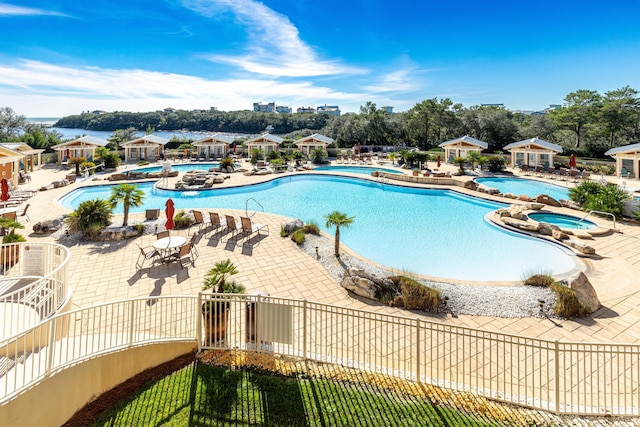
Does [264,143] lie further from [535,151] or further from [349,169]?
[535,151]

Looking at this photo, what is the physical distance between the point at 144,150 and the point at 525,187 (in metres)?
30.4

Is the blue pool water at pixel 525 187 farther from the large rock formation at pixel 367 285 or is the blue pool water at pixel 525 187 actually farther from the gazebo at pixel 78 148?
the gazebo at pixel 78 148

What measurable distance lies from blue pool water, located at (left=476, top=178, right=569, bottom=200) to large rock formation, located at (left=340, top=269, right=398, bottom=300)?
53.2 ft

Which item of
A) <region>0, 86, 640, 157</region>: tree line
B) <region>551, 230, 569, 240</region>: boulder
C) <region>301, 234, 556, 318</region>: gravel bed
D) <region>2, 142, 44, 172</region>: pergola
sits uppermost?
<region>0, 86, 640, 157</region>: tree line

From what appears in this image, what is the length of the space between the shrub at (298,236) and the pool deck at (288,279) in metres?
0.21

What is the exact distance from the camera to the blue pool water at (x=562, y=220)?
12.1 meters

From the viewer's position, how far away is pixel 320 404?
11.7 feet

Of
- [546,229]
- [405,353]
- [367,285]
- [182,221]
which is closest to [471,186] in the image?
[546,229]

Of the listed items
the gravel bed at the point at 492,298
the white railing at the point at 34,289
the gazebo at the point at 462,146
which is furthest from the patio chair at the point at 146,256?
the gazebo at the point at 462,146

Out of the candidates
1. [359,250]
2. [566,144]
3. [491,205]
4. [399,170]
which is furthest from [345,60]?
[359,250]

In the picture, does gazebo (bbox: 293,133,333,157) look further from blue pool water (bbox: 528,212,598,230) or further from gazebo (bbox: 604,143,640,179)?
gazebo (bbox: 604,143,640,179)

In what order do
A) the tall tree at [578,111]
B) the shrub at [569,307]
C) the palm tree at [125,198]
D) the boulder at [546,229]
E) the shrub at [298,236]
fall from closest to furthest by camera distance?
the shrub at [569,307], the shrub at [298,236], the palm tree at [125,198], the boulder at [546,229], the tall tree at [578,111]

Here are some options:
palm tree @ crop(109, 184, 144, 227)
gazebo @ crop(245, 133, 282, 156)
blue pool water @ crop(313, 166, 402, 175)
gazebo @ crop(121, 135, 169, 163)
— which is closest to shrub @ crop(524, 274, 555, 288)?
palm tree @ crop(109, 184, 144, 227)

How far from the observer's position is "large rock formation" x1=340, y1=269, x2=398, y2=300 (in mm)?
6438
